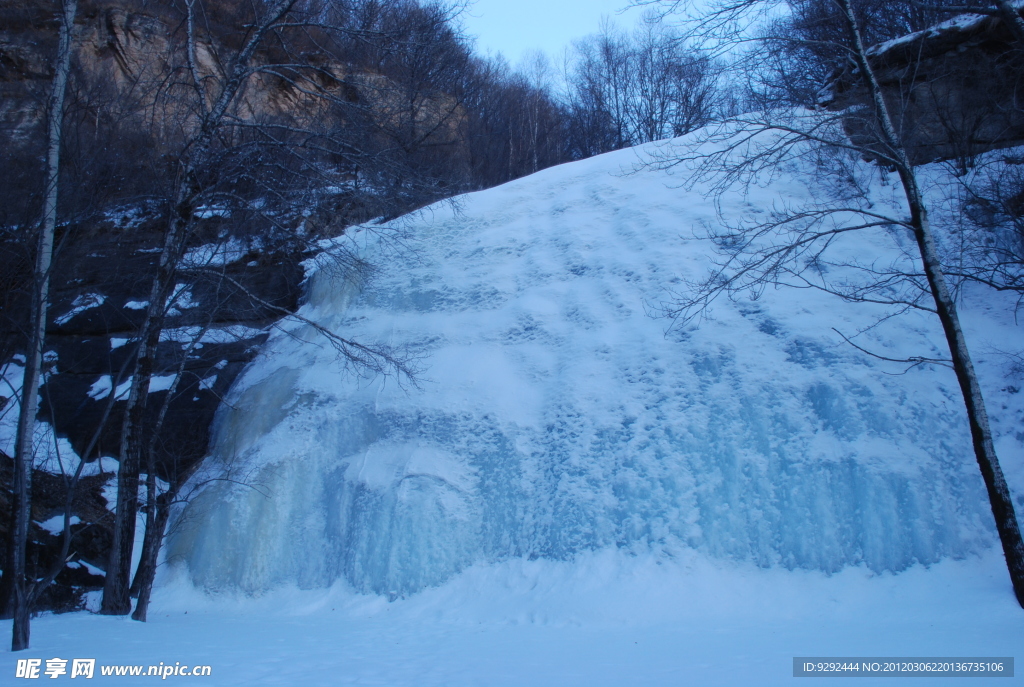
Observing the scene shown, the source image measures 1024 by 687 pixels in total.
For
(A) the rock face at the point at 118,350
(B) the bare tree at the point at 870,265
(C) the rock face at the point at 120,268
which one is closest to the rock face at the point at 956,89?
(B) the bare tree at the point at 870,265

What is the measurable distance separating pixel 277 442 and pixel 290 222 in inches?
219

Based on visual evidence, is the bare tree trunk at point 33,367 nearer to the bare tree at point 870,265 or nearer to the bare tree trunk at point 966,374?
the bare tree at point 870,265

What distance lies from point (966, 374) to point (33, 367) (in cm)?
820

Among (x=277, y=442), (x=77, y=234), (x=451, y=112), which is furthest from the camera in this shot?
→ (x=451, y=112)

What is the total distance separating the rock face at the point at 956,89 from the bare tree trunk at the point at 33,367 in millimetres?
10157

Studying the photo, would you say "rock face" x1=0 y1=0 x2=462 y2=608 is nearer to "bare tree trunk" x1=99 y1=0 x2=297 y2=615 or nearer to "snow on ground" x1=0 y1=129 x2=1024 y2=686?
"bare tree trunk" x1=99 y1=0 x2=297 y2=615

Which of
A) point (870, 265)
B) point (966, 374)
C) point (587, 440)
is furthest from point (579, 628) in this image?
point (870, 265)

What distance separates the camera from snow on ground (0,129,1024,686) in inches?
205

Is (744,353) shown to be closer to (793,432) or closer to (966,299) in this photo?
(793,432)

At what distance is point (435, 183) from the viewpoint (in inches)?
353

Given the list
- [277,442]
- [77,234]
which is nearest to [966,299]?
[277,442]

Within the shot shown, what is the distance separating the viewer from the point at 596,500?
23.5 ft

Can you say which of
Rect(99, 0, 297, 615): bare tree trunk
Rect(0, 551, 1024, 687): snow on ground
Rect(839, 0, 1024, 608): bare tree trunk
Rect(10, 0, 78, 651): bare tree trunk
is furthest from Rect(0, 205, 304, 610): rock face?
Rect(839, 0, 1024, 608): bare tree trunk

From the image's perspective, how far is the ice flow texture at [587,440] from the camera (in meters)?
6.58
